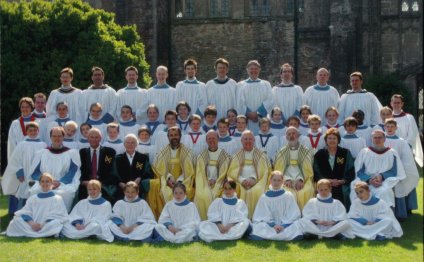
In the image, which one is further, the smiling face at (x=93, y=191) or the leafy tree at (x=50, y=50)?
the leafy tree at (x=50, y=50)

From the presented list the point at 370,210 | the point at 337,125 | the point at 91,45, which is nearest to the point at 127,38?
the point at 91,45

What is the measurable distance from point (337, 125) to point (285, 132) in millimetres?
970

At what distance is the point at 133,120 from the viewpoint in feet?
40.5

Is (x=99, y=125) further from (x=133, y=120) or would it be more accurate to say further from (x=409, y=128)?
(x=409, y=128)

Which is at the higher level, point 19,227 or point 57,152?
point 57,152

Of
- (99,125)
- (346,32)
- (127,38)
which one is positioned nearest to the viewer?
(99,125)

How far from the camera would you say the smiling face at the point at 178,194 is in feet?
33.2

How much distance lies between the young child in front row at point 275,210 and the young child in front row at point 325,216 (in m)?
0.20

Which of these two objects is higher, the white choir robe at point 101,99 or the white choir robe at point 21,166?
the white choir robe at point 101,99

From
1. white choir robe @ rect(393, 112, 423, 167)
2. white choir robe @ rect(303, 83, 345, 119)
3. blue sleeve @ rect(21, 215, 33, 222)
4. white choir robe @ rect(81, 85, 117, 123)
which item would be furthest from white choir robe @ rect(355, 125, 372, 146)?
blue sleeve @ rect(21, 215, 33, 222)

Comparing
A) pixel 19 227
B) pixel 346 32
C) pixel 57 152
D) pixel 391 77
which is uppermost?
pixel 346 32

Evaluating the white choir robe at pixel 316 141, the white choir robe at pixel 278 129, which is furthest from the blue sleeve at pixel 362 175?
the white choir robe at pixel 278 129

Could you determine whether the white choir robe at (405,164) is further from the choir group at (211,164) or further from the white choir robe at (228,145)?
the white choir robe at (228,145)

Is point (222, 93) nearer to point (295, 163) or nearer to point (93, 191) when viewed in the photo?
point (295, 163)
